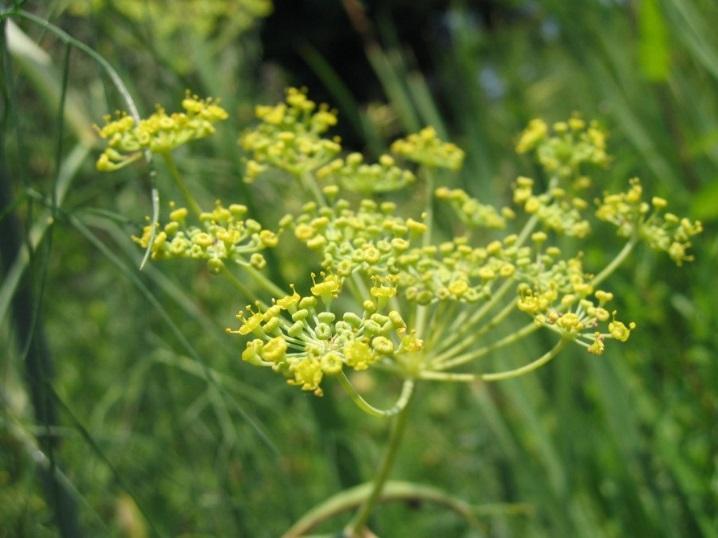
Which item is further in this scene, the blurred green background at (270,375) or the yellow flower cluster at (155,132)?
the blurred green background at (270,375)

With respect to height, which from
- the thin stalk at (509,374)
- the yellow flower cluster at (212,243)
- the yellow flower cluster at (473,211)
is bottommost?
the thin stalk at (509,374)

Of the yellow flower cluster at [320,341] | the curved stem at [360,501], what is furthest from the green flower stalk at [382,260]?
the curved stem at [360,501]

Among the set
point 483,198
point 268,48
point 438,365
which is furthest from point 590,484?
point 268,48

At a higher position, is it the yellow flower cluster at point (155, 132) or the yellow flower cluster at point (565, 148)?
the yellow flower cluster at point (155, 132)

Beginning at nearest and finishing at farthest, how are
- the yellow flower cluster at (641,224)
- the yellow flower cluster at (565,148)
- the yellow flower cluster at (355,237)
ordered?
the yellow flower cluster at (355,237) → the yellow flower cluster at (641,224) → the yellow flower cluster at (565,148)

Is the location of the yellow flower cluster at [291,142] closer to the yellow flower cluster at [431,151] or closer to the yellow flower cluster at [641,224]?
the yellow flower cluster at [431,151]

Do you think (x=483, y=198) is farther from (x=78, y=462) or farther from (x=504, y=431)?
(x=78, y=462)

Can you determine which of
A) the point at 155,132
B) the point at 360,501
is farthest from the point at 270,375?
the point at 155,132
